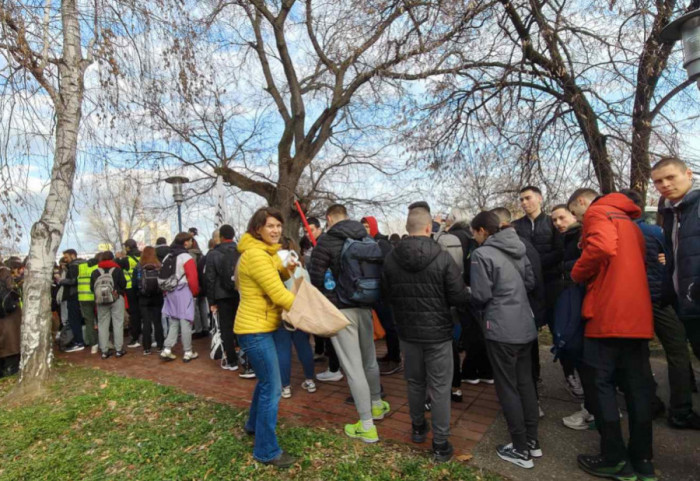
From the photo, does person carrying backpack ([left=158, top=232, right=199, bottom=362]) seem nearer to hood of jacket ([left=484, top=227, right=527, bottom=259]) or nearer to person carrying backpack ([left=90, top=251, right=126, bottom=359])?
person carrying backpack ([left=90, top=251, right=126, bottom=359])

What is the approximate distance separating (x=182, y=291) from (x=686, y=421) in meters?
6.17

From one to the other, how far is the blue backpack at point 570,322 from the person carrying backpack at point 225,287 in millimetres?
3844

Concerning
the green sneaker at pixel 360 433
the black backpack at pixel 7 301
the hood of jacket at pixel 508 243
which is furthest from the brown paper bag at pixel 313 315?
the black backpack at pixel 7 301

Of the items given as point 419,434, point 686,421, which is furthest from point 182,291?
point 686,421

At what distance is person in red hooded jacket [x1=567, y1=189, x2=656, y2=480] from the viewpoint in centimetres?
263

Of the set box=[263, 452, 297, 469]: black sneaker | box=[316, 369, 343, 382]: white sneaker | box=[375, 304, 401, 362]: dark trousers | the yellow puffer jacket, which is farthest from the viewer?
box=[375, 304, 401, 362]: dark trousers

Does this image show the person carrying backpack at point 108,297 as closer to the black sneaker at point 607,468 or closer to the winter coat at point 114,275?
the winter coat at point 114,275

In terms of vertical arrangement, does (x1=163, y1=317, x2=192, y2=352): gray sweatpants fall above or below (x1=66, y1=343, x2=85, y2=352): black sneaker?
above

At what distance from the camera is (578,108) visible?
663cm

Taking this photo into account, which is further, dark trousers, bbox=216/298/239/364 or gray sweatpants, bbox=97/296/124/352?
gray sweatpants, bbox=97/296/124/352

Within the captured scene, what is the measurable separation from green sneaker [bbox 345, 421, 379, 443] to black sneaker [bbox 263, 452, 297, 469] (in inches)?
21.4

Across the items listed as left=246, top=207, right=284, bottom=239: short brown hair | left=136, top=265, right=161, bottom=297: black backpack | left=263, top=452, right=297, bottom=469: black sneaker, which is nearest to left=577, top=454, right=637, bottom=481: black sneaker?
left=263, top=452, right=297, bottom=469: black sneaker

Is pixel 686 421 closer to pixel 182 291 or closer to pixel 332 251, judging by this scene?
pixel 332 251

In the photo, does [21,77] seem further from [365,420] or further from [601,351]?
[601,351]
